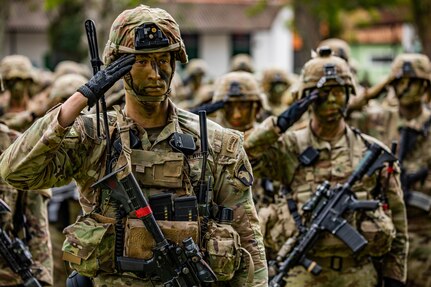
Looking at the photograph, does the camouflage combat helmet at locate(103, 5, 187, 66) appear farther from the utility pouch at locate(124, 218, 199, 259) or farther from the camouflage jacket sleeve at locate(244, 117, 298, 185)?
the camouflage jacket sleeve at locate(244, 117, 298, 185)

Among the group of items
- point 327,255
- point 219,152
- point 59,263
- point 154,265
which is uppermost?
point 219,152

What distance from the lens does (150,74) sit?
17.1ft

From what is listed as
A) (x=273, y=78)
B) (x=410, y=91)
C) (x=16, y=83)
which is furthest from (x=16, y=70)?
(x=410, y=91)

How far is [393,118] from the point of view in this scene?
10344 millimetres

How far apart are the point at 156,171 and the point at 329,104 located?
270 cm

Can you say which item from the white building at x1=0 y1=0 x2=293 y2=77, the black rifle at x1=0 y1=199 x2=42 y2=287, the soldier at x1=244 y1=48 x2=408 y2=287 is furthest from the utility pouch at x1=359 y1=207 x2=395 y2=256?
the white building at x1=0 y1=0 x2=293 y2=77

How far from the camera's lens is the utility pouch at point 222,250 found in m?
5.23

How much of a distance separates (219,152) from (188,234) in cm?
45

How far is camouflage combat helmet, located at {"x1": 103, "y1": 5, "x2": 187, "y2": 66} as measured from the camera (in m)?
5.18

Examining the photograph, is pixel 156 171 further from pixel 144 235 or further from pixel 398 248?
pixel 398 248

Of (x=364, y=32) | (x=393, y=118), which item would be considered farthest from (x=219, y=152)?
(x=364, y=32)

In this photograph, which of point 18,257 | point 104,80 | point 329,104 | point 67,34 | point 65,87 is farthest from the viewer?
point 67,34

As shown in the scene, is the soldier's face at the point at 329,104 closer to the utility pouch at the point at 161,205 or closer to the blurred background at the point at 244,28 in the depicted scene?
the utility pouch at the point at 161,205

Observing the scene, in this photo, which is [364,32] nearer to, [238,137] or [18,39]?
[18,39]
